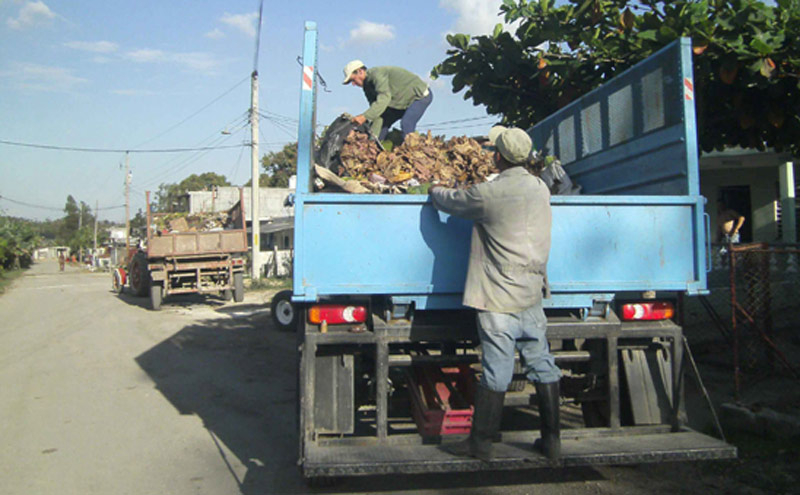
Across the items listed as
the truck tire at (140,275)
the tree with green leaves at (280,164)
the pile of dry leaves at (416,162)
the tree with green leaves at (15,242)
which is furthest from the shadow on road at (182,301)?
the tree with green leaves at (280,164)

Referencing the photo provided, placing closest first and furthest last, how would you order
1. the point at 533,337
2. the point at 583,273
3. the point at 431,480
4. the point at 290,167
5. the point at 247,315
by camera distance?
the point at 533,337
the point at 583,273
the point at 431,480
the point at 247,315
the point at 290,167

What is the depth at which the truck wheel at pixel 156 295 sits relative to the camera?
15.3 m

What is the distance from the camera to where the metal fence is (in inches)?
235

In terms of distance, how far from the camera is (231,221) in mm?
18203

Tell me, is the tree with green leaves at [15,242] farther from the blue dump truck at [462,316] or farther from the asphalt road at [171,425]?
the blue dump truck at [462,316]

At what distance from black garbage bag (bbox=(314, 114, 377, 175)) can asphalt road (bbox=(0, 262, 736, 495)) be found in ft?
7.75

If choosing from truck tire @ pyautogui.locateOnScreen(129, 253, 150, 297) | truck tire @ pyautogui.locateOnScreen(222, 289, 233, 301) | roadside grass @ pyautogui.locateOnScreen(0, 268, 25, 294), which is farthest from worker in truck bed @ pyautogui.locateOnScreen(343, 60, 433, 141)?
roadside grass @ pyautogui.locateOnScreen(0, 268, 25, 294)

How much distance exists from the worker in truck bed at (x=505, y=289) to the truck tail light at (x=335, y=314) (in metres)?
0.67

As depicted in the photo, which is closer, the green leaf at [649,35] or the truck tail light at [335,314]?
the truck tail light at [335,314]

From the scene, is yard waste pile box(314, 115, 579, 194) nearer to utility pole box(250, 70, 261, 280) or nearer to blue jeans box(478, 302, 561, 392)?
blue jeans box(478, 302, 561, 392)

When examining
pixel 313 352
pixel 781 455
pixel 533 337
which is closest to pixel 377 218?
pixel 313 352

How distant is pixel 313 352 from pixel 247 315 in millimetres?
10933

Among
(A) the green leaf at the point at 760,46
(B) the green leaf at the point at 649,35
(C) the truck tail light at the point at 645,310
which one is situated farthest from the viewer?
(B) the green leaf at the point at 649,35

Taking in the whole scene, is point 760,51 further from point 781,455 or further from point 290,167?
point 290,167
